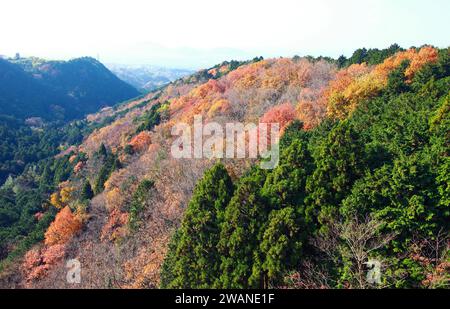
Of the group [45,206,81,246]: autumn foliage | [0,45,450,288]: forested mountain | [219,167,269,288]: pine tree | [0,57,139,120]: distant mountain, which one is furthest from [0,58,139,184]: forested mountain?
[219,167,269,288]: pine tree

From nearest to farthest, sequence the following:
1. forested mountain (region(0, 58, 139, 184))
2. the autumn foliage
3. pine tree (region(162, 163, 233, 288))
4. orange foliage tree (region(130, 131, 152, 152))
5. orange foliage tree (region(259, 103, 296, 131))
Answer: pine tree (region(162, 163, 233, 288))
orange foliage tree (region(259, 103, 296, 131))
the autumn foliage
orange foliage tree (region(130, 131, 152, 152))
forested mountain (region(0, 58, 139, 184))

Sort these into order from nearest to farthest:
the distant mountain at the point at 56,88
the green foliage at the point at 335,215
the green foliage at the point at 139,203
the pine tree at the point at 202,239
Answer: the green foliage at the point at 335,215, the pine tree at the point at 202,239, the green foliage at the point at 139,203, the distant mountain at the point at 56,88

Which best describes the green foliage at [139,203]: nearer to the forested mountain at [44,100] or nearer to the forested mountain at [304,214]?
the forested mountain at [304,214]

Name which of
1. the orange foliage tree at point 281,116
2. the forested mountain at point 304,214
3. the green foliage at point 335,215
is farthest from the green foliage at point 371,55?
the green foliage at point 335,215

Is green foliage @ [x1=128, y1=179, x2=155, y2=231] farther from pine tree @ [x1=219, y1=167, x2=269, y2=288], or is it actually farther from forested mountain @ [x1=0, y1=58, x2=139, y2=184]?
forested mountain @ [x1=0, y1=58, x2=139, y2=184]

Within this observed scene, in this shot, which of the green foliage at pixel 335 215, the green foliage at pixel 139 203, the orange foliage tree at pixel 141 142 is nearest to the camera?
the green foliage at pixel 335 215

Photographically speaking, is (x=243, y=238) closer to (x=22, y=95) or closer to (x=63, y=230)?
(x=63, y=230)

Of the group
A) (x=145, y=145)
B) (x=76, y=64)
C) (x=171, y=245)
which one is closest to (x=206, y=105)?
(x=145, y=145)

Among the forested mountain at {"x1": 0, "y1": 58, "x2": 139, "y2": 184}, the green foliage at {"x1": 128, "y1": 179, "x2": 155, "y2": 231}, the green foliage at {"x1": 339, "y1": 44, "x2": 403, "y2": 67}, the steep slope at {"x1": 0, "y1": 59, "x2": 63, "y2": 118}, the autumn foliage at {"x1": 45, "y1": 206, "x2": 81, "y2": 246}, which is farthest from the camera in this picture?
the steep slope at {"x1": 0, "y1": 59, "x2": 63, "y2": 118}

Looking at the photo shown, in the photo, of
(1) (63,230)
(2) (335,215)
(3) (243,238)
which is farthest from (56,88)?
(2) (335,215)
